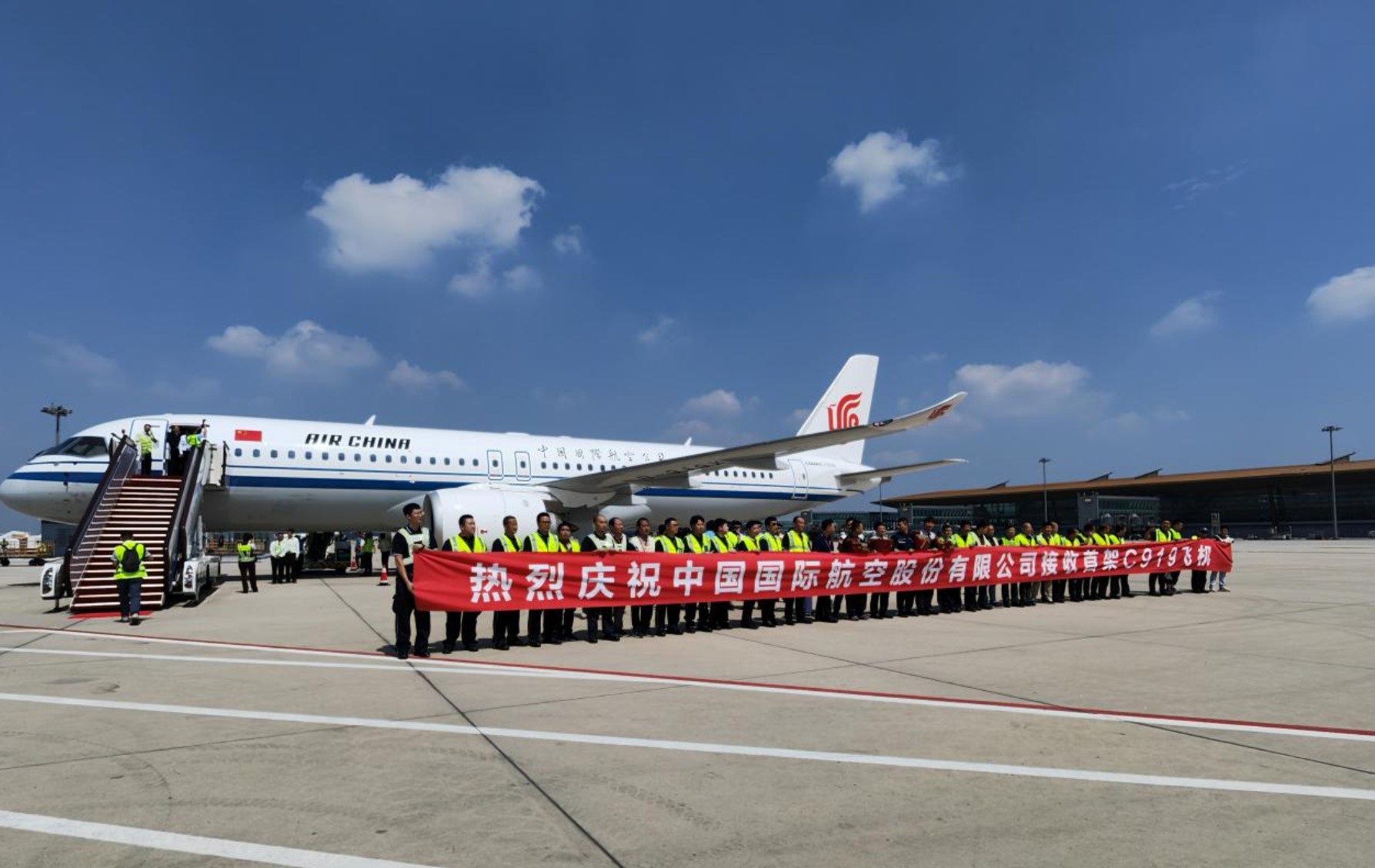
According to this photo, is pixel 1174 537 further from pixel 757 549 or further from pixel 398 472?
pixel 398 472

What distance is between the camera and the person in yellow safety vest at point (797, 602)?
1329 centimetres

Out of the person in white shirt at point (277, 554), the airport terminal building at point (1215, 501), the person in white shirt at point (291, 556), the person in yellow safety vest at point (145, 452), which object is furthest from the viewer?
the airport terminal building at point (1215, 501)

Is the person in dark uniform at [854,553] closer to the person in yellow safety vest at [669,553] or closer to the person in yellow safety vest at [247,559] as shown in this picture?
the person in yellow safety vest at [669,553]

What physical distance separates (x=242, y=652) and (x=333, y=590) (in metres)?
9.56

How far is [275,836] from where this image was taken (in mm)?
3979

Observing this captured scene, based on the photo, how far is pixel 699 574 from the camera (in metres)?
11.9

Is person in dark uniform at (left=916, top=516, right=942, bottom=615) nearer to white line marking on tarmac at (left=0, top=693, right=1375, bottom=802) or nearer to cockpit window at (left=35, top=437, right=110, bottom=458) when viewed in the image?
white line marking on tarmac at (left=0, top=693, right=1375, bottom=802)

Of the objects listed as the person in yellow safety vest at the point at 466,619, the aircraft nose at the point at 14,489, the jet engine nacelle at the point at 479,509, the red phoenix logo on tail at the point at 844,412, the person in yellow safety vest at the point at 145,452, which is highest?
the red phoenix logo on tail at the point at 844,412

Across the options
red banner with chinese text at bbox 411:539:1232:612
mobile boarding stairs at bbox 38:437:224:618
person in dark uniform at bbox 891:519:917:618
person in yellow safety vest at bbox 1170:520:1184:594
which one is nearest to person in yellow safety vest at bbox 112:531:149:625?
mobile boarding stairs at bbox 38:437:224:618

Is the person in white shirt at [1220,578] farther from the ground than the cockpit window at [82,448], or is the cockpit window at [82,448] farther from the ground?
the cockpit window at [82,448]

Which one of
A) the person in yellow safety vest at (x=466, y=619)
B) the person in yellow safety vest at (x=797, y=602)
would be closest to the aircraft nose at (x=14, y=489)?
the person in yellow safety vest at (x=466, y=619)

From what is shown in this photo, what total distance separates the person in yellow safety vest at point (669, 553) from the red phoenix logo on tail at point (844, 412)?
20.2 meters

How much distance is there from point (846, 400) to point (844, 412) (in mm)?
470

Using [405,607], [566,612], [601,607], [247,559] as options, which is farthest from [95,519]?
[601,607]
